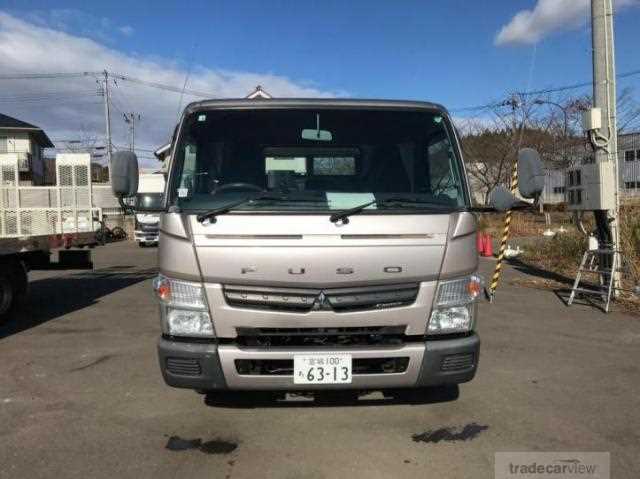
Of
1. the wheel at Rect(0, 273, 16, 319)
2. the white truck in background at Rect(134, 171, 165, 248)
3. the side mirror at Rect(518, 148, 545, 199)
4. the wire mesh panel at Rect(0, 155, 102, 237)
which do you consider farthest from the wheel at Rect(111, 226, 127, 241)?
the side mirror at Rect(518, 148, 545, 199)

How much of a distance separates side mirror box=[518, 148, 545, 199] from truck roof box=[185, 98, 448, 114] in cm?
70

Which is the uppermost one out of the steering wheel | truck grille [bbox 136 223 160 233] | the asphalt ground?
the steering wheel

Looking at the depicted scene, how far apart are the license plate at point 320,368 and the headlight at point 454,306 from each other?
61 cm

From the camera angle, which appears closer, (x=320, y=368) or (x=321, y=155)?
(x=320, y=368)

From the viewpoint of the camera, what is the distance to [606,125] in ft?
29.5

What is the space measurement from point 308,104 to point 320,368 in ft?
6.40

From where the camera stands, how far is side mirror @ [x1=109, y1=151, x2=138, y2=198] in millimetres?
4223

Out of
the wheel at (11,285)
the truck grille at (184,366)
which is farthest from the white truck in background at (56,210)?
the truck grille at (184,366)

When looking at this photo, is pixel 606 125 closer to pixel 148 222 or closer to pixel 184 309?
pixel 184 309

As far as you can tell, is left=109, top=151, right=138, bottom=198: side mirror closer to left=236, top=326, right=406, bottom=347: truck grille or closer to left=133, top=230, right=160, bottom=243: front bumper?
left=236, top=326, right=406, bottom=347: truck grille

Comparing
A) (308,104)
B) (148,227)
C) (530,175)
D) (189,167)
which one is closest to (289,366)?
(189,167)

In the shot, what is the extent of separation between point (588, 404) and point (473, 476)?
5.61ft

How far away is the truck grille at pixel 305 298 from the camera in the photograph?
3.65 metres

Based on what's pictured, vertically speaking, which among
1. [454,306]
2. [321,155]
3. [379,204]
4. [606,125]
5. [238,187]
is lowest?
[454,306]
